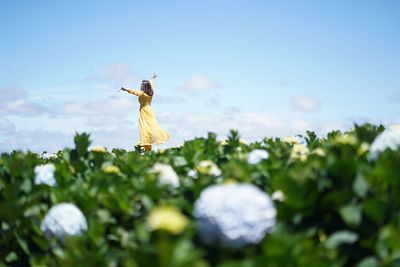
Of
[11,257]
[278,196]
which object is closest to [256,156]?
[278,196]

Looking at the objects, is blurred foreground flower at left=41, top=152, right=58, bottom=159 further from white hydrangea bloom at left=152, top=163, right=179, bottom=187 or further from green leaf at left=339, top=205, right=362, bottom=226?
green leaf at left=339, top=205, right=362, bottom=226

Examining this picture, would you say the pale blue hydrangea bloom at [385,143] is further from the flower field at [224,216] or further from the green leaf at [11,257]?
the green leaf at [11,257]

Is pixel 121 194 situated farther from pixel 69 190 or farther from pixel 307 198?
pixel 307 198

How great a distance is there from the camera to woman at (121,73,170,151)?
15914 mm

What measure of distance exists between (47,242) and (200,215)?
→ 53.8 inches

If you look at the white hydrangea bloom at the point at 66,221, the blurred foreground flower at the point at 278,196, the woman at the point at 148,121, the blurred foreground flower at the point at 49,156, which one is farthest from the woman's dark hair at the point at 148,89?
the blurred foreground flower at the point at 278,196

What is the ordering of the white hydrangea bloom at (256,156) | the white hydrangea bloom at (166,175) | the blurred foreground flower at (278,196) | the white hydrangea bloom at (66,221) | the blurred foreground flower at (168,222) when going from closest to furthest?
the blurred foreground flower at (168,222)
the blurred foreground flower at (278,196)
the white hydrangea bloom at (66,221)
the white hydrangea bloom at (166,175)
the white hydrangea bloom at (256,156)

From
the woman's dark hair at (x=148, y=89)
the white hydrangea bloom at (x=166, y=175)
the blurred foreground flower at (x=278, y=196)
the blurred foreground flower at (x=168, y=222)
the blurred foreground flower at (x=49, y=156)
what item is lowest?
the blurred foreground flower at (x=168, y=222)

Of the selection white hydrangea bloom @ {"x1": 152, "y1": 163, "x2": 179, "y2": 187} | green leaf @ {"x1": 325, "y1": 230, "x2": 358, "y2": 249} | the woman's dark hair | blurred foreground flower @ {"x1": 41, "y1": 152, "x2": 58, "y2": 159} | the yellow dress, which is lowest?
green leaf @ {"x1": 325, "y1": 230, "x2": 358, "y2": 249}

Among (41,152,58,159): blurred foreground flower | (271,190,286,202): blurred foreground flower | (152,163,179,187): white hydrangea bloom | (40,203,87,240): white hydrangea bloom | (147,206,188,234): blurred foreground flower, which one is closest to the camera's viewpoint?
(147,206,188,234): blurred foreground flower

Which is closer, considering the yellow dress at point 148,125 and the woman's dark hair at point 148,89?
the yellow dress at point 148,125

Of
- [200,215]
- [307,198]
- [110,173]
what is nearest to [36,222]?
[110,173]

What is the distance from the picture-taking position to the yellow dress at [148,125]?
1593 cm

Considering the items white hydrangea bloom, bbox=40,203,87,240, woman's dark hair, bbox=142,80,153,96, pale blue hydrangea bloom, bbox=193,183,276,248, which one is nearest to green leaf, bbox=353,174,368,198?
pale blue hydrangea bloom, bbox=193,183,276,248
